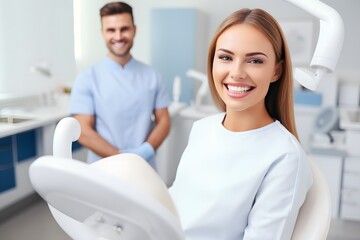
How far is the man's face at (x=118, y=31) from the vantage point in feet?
3.56

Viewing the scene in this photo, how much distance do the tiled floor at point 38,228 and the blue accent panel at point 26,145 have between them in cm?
30

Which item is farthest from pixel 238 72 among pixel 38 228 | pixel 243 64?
pixel 38 228

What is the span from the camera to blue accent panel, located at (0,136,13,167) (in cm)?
210

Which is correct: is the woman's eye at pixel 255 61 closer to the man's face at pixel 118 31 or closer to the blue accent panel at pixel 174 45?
the man's face at pixel 118 31

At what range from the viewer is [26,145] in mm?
2326

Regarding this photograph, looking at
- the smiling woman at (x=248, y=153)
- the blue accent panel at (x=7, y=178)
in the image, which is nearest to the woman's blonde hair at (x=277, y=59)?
the smiling woman at (x=248, y=153)

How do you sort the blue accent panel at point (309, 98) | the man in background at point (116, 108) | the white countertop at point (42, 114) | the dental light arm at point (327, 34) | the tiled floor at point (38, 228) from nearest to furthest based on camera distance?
the dental light arm at point (327, 34) → the man in background at point (116, 108) → the tiled floor at point (38, 228) → the white countertop at point (42, 114) → the blue accent panel at point (309, 98)

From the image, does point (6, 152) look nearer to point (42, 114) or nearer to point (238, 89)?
point (42, 114)

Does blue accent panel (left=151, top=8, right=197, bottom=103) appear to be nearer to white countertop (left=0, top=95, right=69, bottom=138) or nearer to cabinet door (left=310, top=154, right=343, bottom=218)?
white countertop (left=0, top=95, right=69, bottom=138)

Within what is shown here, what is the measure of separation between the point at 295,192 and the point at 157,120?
81 centimetres

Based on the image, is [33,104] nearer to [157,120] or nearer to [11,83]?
[11,83]

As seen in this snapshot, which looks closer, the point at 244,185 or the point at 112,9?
the point at 244,185

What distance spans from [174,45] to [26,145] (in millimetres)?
1242

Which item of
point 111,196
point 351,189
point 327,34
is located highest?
point 327,34
